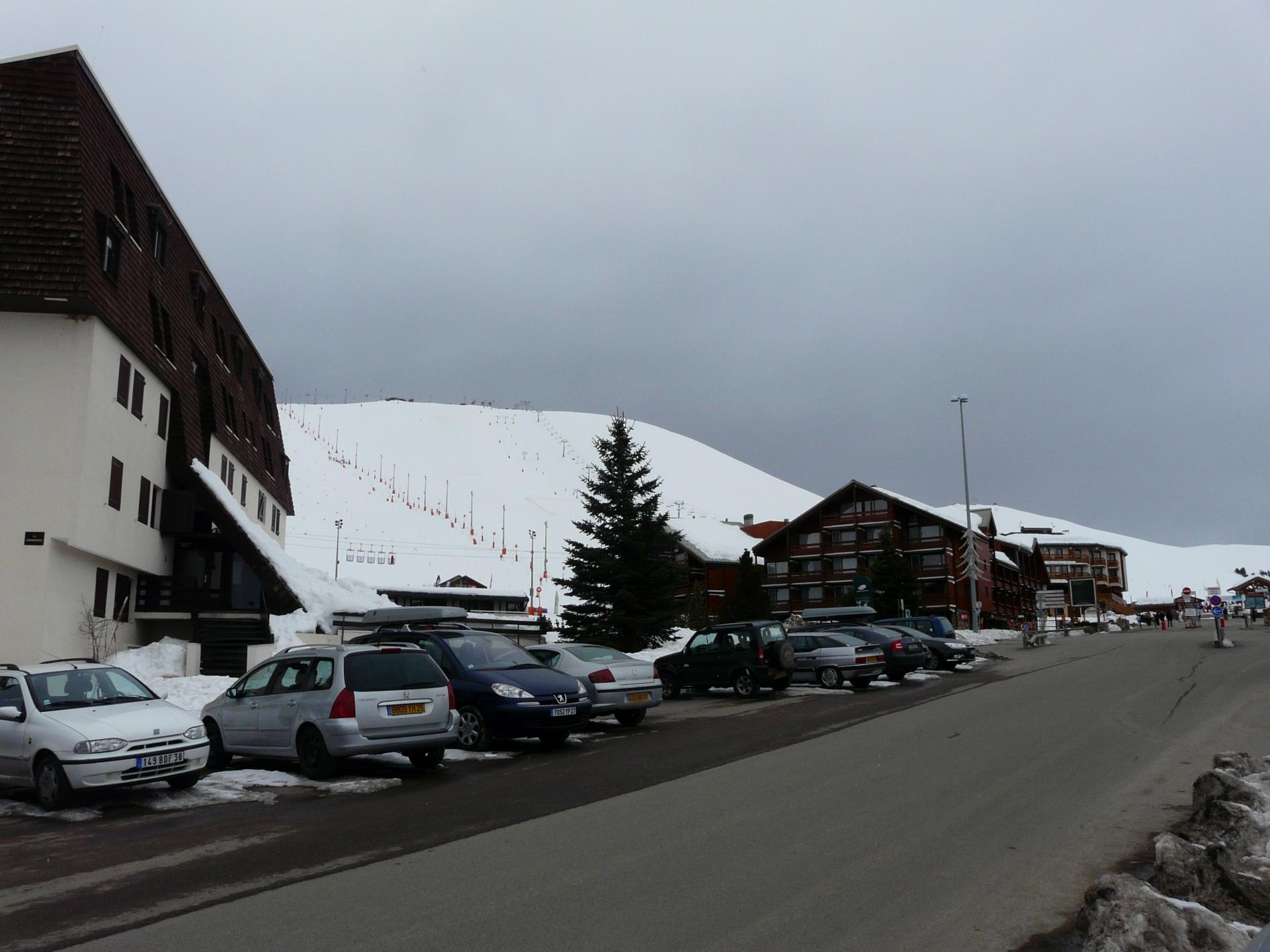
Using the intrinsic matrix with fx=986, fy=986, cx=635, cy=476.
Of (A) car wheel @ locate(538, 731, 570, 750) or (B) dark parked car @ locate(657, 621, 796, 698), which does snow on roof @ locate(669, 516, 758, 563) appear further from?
(A) car wheel @ locate(538, 731, 570, 750)

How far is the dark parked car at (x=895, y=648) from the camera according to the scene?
26422 millimetres

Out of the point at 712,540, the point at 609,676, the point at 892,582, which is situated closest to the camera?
the point at 609,676

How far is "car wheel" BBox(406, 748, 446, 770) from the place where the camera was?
1285 centimetres

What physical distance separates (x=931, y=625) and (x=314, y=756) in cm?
2515

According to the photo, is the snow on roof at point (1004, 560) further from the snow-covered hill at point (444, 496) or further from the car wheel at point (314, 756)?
the car wheel at point (314, 756)

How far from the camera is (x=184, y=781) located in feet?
38.5

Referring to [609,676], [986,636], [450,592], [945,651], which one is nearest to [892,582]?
[986,636]

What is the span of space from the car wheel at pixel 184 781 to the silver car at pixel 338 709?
876mm

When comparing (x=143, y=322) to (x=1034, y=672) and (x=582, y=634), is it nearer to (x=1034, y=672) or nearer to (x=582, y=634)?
(x=582, y=634)

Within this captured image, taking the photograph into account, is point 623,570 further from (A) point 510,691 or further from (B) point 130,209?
(A) point 510,691

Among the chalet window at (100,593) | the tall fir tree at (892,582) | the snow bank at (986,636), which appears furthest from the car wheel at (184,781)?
the tall fir tree at (892,582)

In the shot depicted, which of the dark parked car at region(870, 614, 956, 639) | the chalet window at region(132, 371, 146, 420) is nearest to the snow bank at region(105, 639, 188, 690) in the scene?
the chalet window at region(132, 371, 146, 420)

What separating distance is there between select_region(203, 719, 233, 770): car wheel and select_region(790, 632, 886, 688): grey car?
47.5ft

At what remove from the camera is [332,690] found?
1211 cm
